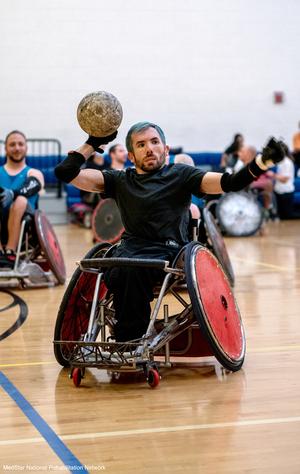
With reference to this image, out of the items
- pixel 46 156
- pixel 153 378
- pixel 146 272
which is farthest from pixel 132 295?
pixel 46 156

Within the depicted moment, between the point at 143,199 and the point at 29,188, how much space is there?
3.31 meters

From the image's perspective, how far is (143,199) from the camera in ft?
15.2

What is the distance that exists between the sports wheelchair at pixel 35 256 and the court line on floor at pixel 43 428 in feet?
10.0

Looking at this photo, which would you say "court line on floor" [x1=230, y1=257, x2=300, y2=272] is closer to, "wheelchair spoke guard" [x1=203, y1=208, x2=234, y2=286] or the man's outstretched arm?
"wheelchair spoke guard" [x1=203, y1=208, x2=234, y2=286]

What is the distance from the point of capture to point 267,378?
445 centimetres

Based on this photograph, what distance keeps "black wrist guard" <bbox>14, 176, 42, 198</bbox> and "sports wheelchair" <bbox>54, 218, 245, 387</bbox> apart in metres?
3.03

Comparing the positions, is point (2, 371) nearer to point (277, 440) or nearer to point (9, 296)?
point (277, 440)

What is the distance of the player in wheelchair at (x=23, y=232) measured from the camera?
25.0ft

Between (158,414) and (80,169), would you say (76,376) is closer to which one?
(158,414)

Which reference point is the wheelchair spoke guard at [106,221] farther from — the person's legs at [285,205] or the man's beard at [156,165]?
the person's legs at [285,205]

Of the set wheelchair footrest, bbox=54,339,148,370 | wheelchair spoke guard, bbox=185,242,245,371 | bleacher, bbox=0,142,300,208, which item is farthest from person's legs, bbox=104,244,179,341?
bleacher, bbox=0,142,300,208

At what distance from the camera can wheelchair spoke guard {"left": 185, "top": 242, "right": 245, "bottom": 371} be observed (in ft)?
13.6

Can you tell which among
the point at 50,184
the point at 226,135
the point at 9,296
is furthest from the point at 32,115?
the point at 9,296

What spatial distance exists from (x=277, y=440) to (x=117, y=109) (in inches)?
76.1
